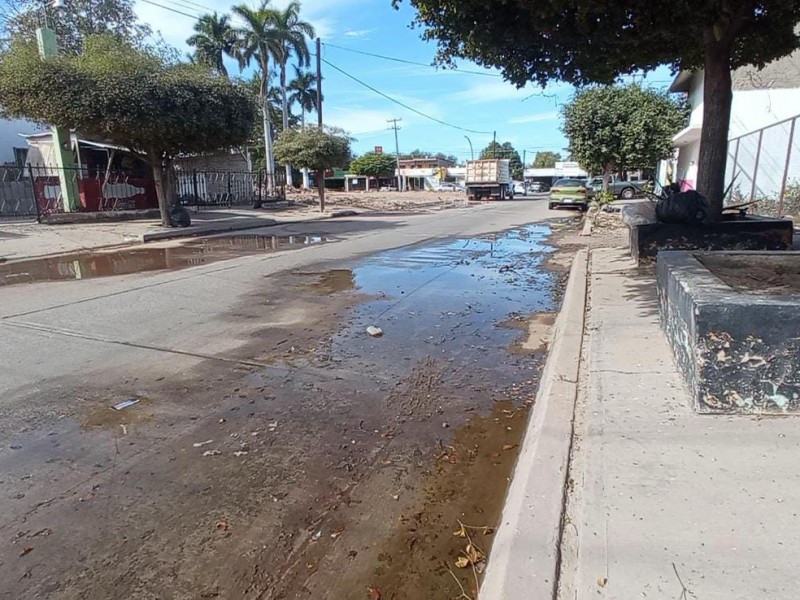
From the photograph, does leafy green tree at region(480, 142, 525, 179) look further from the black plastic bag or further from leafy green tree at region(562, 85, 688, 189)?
the black plastic bag

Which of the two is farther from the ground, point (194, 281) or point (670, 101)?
point (670, 101)

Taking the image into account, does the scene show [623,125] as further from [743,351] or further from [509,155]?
[509,155]

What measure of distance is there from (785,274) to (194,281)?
8.22 meters

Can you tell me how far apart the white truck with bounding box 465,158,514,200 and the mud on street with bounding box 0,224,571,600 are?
39389mm

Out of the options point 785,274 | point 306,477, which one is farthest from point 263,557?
point 785,274

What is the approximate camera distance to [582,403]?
4020mm

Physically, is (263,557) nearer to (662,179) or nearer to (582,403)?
(582,403)

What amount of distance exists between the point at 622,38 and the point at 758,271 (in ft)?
14.1

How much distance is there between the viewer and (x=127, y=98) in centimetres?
1567

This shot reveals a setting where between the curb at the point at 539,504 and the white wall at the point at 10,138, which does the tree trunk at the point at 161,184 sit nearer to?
the white wall at the point at 10,138

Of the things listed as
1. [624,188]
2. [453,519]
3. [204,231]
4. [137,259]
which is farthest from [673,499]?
[624,188]

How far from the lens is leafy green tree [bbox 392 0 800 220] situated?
6.95 meters

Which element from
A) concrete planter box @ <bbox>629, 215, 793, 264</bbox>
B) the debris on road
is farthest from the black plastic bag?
the debris on road

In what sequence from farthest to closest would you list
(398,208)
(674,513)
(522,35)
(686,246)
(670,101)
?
(398,208), (670,101), (686,246), (522,35), (674,513)
